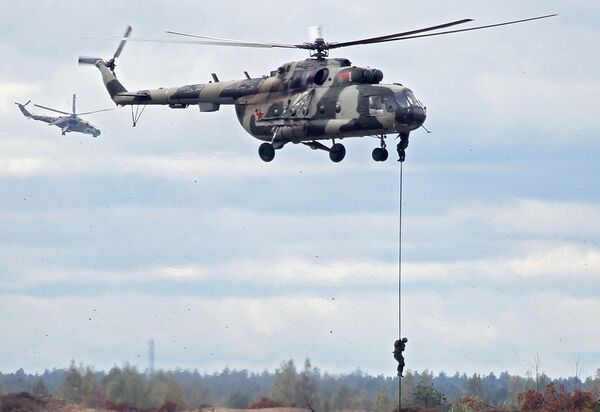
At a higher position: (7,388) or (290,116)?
(290,116)

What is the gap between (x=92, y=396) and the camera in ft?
200

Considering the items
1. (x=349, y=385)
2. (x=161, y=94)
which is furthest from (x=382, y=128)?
(x=349, y=385)

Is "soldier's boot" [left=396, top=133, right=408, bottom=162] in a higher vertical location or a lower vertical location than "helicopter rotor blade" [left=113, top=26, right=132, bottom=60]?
lower

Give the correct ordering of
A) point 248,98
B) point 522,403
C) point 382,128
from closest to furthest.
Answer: point 382,128 < point 248,98 < point 522,403

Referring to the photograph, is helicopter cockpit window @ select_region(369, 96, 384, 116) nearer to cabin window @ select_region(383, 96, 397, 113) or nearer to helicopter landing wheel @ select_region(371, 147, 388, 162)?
cabin window @ select_region(383, 96, 397, 113)

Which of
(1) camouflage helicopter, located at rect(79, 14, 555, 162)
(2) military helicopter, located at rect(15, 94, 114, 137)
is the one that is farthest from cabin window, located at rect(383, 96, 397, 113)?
(2) military helicopter, located at rect(15, 94, 114, 137)

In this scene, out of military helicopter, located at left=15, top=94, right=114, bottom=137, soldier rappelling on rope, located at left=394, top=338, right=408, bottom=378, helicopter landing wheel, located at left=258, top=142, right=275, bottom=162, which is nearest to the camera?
soldier rappelling on rope, located at left=394, top=338, right=408, bottom=378

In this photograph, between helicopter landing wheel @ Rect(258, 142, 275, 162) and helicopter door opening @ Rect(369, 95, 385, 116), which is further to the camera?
helicopter landing wheel @ Rect(258, 142, 275, 162)

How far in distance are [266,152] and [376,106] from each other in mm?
4442

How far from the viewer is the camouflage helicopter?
51.8 meters

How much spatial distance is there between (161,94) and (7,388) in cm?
1339

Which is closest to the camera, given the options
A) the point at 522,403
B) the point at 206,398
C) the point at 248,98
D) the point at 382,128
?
the point at 382,128

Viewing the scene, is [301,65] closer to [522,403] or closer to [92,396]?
[92,396]

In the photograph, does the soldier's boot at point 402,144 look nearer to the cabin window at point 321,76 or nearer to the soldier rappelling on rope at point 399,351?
the cabin window at point 321,76
